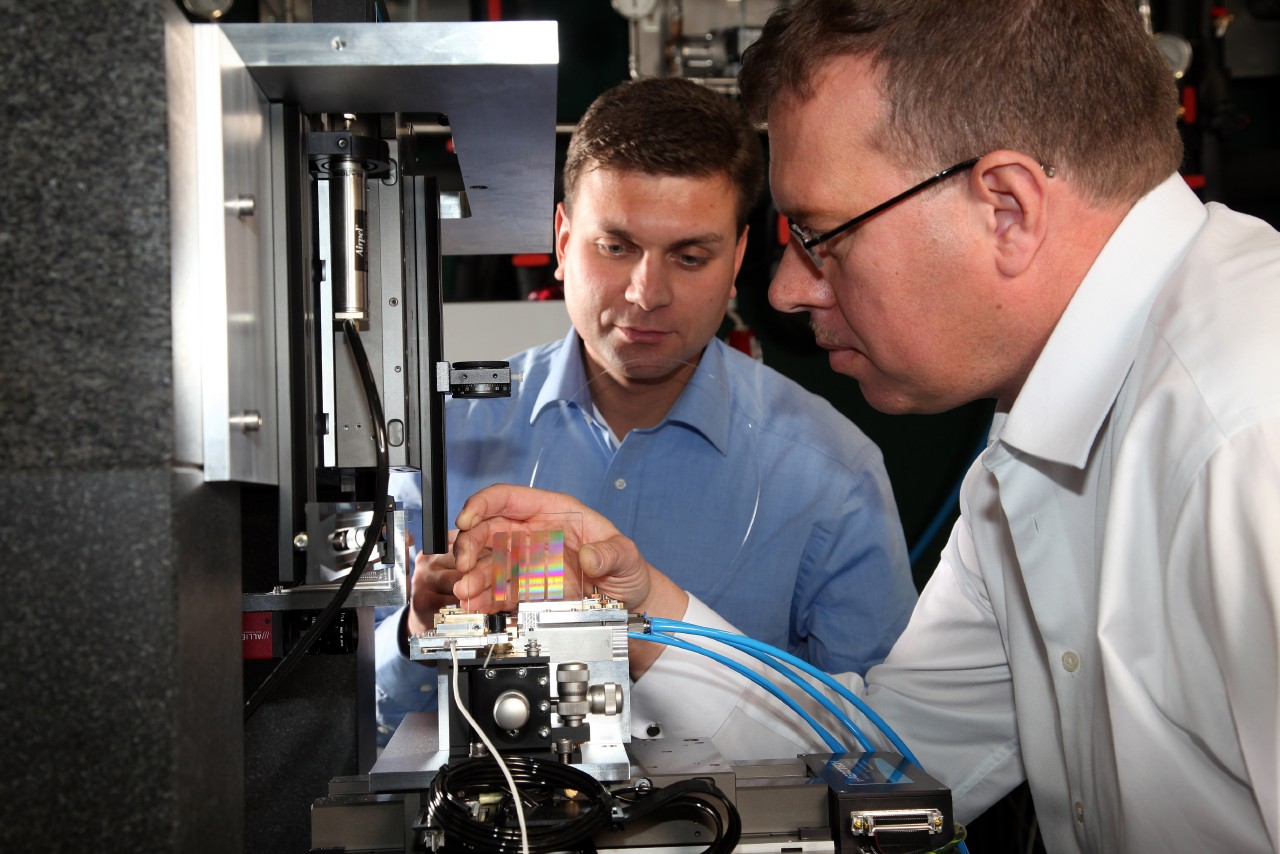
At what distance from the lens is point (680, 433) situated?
4.71 ft

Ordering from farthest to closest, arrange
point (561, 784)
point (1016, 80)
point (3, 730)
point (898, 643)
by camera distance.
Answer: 1. point (898, 643)
2. point (1016, 80)
3. point (561, 784)
4. point (3, 730)

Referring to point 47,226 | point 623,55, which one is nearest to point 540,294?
point 623,55

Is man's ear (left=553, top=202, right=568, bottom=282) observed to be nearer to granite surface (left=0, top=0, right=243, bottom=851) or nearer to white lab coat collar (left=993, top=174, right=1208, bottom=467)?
white lab coat collar (left=993, top=174, right=1208, bottom=467)

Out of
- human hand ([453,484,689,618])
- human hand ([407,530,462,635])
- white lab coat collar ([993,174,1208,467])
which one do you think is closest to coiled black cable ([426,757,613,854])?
human hand ([453,484,689,618])

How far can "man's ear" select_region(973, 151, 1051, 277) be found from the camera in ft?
3.36

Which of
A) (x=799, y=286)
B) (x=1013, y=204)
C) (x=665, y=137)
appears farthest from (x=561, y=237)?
(x=1013, y=204)

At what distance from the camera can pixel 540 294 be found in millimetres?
2590

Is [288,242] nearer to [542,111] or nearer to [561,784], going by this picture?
[542,111]

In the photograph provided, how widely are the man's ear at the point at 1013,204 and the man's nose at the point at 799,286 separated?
0.21 m

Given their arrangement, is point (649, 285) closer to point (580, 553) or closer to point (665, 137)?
point (665, 137)

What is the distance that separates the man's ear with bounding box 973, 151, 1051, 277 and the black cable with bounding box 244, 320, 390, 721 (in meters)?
0.64

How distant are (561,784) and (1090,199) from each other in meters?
0.78

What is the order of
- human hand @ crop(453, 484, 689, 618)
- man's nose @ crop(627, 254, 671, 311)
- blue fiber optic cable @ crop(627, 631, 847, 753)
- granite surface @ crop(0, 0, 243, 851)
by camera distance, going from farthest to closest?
man's nose @ crop(627, 254, 671, 311) → human hand @ crop(453, 484, 689, 618) → blue fiber optic cable @ crop(627, 631, 847, 753) → granite surface @ crop(0, 0, 243, 851)

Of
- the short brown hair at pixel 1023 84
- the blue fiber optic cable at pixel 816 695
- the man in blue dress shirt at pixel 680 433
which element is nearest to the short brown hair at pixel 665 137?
the man in blue dress shirt at pixel 680 433
